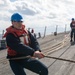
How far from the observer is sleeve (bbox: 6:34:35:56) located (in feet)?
22.9

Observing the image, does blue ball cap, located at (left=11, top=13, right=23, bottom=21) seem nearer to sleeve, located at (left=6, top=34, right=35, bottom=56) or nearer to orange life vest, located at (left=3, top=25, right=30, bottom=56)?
orange life vest, located at (left=3, top=25, right=30, bottom=56)

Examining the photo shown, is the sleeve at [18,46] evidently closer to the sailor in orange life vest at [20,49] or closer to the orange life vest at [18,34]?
the sailor in orange life vest at [20,49]

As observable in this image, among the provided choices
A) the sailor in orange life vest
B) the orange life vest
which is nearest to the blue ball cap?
the sailor in orange life vest

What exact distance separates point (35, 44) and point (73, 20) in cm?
1635

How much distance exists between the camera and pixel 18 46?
7008 millimetres

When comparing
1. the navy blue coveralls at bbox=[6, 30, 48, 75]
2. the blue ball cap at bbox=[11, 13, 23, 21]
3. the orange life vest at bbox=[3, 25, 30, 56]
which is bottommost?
the navy blue coveralls at bbox=[6, 30, 48, 75]

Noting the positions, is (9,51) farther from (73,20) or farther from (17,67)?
(73,20)

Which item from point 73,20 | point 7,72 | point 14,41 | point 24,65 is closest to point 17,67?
point 24,65

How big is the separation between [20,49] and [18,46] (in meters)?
0.08

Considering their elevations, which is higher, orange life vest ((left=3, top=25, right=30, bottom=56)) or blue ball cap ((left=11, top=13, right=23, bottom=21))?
blue ball cap ((left=11, top=13, right=23, bottom=21))

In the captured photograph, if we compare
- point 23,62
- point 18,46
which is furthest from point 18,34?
point 23,62

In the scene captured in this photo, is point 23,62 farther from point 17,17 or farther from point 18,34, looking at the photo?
point 17,17

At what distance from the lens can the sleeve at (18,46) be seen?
6.99 m

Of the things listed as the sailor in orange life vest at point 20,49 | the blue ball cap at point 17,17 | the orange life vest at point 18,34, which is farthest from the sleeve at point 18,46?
the blue ball cap at point 17,17
